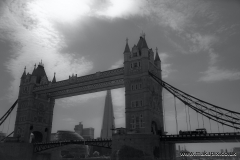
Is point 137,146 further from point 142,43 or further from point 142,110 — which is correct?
point 142,43

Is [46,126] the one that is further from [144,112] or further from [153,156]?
[153,156]

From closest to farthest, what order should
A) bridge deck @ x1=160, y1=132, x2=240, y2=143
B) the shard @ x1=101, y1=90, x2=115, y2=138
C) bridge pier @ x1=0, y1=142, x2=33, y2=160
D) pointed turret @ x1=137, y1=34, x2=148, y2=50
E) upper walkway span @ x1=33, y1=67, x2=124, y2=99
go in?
bridge deck @ x1=160, y1=132, x2=240, y2=143 → pointed turret @ x1=137, y1=34, x2=148, y2=50 → upper walkway span @ x1=33, y1=67, x2=124, y2=99 → bridge pier @ x1=0, y1=142, x2=33, y2=160 → the shard @ x1=101, y1=90, x2=115, y2=138

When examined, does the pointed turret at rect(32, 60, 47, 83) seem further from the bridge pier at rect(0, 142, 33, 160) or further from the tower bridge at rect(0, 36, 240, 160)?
the bridge pier at rect(0, 142, 33, 160)

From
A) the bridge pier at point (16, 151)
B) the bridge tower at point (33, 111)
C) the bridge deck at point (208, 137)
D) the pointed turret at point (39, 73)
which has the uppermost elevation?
the pointed turret at point (39, 73)

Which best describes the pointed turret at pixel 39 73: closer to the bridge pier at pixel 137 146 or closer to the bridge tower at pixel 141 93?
the bridge tower at pixel 141 93

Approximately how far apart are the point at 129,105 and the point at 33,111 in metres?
40.8

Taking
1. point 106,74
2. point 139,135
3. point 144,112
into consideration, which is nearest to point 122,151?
point 139,135

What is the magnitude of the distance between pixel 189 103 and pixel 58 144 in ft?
138

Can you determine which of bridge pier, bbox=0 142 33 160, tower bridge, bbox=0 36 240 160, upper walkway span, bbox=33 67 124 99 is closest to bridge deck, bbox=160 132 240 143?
tower bridge, bbox=0 36 240 160

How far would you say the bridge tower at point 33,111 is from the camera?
258ft

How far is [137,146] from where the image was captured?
1869 inches

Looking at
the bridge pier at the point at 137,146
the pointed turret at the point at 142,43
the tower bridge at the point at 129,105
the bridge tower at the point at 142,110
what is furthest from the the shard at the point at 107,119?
the bridge pier at the point at 137,146

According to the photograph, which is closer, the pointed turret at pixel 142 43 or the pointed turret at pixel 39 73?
the pointed turret at pixel 142 43

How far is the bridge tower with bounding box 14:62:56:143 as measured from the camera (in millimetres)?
78562
